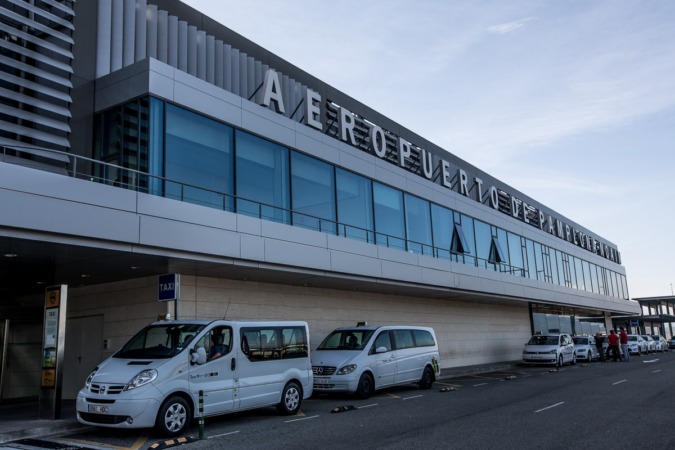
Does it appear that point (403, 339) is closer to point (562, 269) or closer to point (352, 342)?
point (352, 342)

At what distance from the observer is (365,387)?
15836 millimetres

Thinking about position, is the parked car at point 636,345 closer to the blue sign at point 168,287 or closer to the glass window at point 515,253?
the glass window at point 515,253

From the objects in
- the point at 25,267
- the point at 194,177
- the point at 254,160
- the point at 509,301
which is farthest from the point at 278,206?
the point at 509,301

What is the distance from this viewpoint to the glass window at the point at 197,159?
14.7 metres

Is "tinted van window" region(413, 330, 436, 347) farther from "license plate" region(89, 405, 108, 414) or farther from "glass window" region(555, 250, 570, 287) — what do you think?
"glass window" region(555, 250, 570, 287)

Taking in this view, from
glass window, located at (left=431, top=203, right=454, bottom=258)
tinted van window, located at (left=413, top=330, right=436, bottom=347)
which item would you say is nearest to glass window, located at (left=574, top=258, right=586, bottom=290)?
glass window, located at (left=431, top=203, right=454, bottom=258)

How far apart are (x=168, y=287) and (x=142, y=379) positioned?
408 centimetres

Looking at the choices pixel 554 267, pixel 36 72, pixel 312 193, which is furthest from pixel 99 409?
pixel 554 267

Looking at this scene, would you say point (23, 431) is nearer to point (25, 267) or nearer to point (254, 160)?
point (25, 267)

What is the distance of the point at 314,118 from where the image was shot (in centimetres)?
2127

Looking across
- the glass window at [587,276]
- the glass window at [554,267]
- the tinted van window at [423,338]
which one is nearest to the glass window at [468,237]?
the tinted van window at [423,338]

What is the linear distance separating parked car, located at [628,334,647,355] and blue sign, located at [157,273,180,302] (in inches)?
1499

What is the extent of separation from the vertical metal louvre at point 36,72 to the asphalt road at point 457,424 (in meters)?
6.81

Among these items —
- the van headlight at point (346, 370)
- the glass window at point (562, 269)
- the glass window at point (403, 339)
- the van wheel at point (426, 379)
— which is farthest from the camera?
the glass window at point (562, 269)
